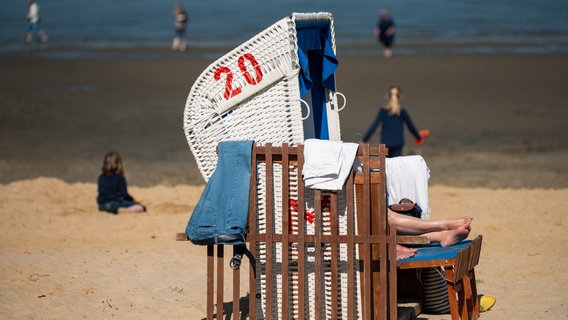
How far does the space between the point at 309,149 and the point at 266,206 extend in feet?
1.69

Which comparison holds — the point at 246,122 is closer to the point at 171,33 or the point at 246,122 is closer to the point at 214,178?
the point at 214,178

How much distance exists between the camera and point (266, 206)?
6938 millimetres

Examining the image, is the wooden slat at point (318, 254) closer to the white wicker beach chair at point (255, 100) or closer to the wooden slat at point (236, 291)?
the white wicker beach chair at point (255, 100)

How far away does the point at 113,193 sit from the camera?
11.9m

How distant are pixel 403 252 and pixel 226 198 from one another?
1436 mm

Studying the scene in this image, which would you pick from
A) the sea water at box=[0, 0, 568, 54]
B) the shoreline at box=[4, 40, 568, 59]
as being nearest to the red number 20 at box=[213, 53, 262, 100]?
the shoreline at box=[4, 40, 568, 59]

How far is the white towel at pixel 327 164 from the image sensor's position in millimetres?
6777

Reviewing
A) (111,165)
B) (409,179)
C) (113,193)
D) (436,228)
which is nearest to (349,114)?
(111,165)

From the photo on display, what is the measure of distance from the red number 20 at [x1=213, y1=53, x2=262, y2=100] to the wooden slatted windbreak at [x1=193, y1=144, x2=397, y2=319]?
1.73 feet

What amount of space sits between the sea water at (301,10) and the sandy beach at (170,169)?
4055 mm

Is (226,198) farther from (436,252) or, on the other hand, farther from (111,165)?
(111,165)

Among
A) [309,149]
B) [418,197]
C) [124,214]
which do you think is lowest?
[124,214]

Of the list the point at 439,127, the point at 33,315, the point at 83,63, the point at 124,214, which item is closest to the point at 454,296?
the point at 33,315

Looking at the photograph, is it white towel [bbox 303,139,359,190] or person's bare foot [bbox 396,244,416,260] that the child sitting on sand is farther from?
white towel [bbox 303,139,359,190]
